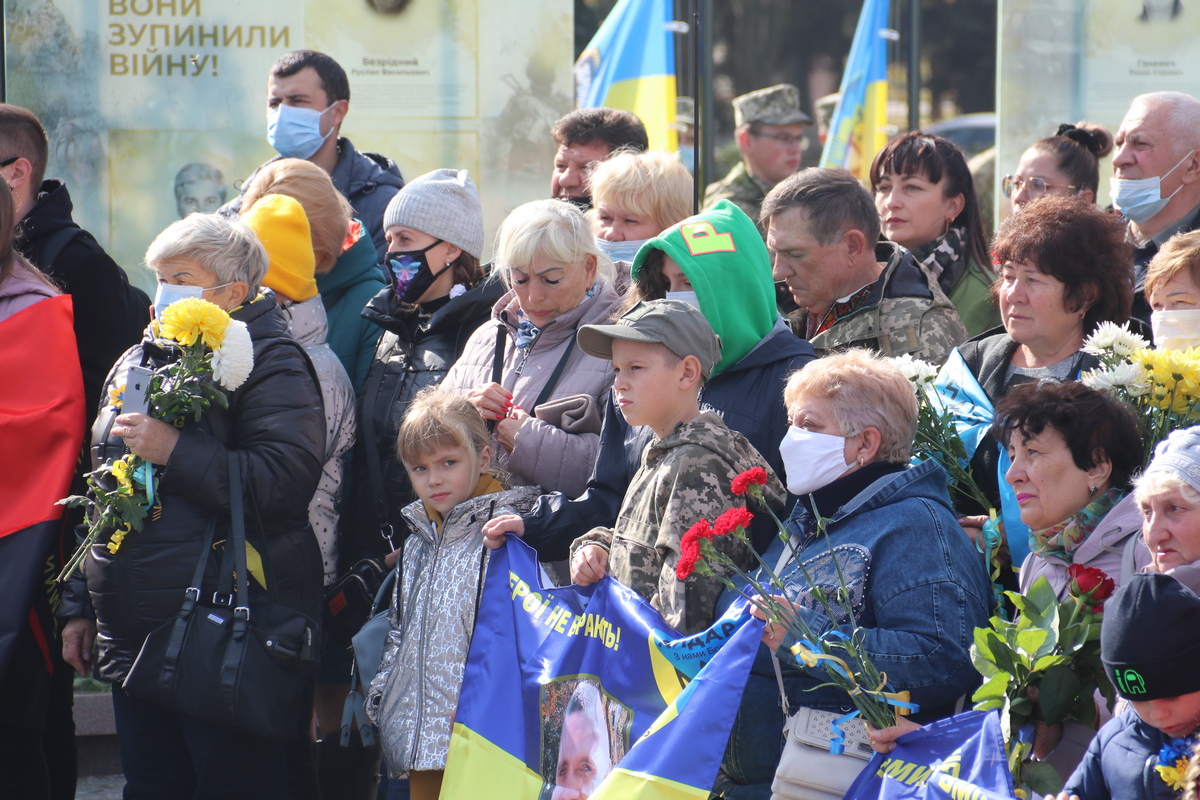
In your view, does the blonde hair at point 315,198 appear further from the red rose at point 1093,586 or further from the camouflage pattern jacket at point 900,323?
the red rose at point 1093,586

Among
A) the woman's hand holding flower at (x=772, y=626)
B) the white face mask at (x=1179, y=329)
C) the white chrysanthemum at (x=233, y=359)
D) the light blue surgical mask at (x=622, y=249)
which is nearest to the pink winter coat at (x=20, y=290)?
the white chrysanthemum at (x=233, y=359)

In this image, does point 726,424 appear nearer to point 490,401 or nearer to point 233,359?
point 490,401

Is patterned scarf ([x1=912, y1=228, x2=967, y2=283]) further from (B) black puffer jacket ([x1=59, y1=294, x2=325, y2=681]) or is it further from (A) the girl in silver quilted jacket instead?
(B) black puffer jacket ([x1=59, y1=294, x2=325, y2=681])

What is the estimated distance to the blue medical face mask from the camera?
6.36 m

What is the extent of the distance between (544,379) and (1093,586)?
2.03m

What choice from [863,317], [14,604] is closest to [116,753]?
[14,604]

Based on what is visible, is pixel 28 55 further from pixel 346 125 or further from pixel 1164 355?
pixel 1164 355

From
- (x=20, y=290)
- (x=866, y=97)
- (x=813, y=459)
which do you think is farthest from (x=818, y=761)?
(x=866, y=97)

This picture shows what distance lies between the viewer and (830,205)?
4.51m

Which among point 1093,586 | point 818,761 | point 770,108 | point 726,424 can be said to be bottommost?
point 818,761

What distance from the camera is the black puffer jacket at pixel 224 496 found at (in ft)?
13.3

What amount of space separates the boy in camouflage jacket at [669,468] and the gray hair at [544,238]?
23.9 inches

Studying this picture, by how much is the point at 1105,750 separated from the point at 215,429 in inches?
109

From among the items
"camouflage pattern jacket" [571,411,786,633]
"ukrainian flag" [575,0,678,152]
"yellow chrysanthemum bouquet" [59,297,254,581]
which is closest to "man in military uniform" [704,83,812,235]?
"ukrainian flag" [575,0,678,152]
